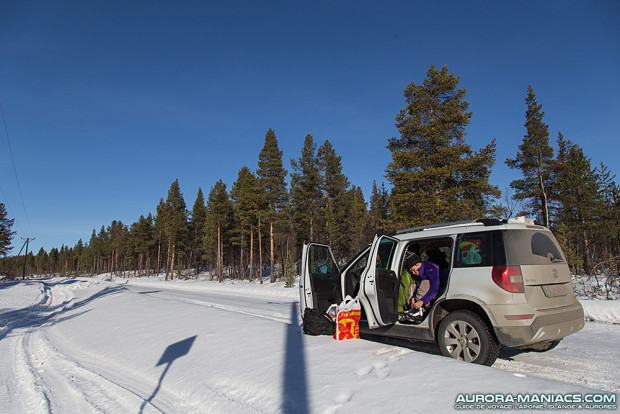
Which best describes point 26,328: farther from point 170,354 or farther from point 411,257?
point 411,257

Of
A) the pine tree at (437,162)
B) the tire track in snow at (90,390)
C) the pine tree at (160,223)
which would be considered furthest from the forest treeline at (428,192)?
the tire track in snow at (90,390)

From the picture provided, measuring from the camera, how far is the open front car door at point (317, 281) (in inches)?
237

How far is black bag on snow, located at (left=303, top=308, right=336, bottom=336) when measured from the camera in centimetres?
571

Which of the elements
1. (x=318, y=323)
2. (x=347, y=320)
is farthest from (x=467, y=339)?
(x=318, y=323)

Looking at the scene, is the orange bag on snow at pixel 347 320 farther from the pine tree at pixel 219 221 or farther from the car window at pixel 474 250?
the pine tree at pixel 219 221

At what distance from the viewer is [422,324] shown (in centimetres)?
507

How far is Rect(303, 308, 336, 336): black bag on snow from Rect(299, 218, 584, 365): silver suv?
0.59 metres

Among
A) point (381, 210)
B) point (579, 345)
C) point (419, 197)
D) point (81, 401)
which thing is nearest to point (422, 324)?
point (579, 345)

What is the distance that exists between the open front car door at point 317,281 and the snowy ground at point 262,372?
70cm

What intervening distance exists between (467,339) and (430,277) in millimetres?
1009

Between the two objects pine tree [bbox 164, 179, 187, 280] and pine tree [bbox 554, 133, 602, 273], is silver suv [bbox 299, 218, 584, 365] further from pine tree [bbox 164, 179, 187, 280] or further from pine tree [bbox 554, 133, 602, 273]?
pine tree [bbox 164, 179, 187, 280]

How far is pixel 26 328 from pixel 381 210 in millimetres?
45117

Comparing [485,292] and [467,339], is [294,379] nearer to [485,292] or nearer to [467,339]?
[467,339]

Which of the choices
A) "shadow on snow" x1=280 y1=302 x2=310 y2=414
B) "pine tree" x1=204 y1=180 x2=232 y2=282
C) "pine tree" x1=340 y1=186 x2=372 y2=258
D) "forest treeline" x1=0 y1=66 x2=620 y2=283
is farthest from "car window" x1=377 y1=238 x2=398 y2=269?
"pine tree" x1=204 y1=180 x2=232 y2=282
